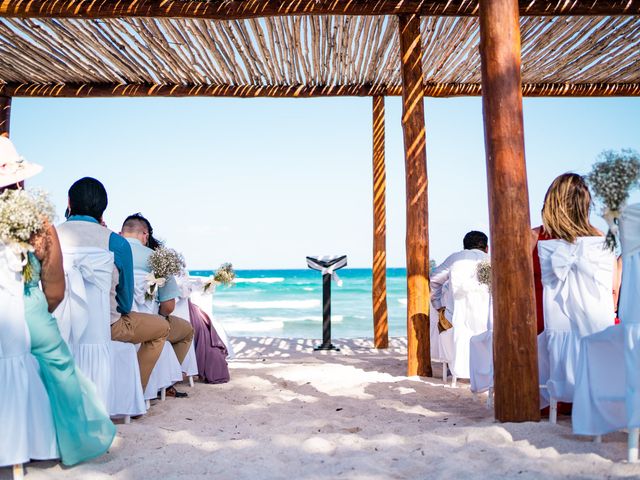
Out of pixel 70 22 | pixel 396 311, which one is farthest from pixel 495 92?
pixel 396 311

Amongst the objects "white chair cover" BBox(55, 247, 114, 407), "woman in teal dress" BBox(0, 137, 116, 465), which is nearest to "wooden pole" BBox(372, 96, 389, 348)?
"white chair cover" BBox(55, 247, 114, 407)

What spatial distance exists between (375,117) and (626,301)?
5316 millimetres

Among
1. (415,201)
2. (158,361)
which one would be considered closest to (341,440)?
(158,361)

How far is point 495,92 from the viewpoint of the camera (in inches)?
115

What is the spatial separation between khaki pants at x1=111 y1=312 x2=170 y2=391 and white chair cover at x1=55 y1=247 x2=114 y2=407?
0.18 m

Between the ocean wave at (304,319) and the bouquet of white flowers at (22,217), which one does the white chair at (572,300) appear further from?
the ocean wave at (304,319)

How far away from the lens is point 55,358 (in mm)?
2443

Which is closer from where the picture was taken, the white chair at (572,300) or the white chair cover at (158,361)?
the white chair at (572,300)

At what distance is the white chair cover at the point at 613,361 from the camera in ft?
7.54

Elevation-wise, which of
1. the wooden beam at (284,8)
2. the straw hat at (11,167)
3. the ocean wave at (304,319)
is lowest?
the ocean wave at (304,319)

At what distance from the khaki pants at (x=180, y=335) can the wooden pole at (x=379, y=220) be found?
10.7 feet

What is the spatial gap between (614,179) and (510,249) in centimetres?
66

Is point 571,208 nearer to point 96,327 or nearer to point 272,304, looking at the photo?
A: point 96,327

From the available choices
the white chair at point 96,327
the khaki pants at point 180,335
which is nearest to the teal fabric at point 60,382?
the white chair at point 96,327
